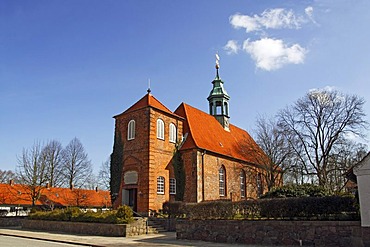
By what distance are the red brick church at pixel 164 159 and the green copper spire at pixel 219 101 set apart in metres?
5.62

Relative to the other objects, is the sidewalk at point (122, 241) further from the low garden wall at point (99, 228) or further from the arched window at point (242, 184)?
the arched window at point (242, 184)

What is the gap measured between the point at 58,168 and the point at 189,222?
30795mm

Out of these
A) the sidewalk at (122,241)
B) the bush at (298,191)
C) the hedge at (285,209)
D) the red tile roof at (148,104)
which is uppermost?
the red tile roof at (148,104)

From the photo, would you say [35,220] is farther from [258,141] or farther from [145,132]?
[258,141]

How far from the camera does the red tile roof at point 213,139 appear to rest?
31.2 m

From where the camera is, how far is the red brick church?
27188 millimetres

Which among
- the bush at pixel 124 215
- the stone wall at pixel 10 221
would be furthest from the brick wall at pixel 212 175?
the stone wall at pixel 10 221

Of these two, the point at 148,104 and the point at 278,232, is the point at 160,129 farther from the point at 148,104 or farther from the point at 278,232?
the point at 278,232

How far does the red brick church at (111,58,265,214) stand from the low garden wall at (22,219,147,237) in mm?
4888

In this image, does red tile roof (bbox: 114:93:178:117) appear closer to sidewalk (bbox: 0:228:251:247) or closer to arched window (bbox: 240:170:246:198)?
arched window (bbox: 240:170:246:198)

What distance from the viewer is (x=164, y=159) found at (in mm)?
28500

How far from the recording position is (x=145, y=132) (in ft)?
90.6

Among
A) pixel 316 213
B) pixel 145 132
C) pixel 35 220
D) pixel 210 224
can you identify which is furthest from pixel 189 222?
pixel 35 220

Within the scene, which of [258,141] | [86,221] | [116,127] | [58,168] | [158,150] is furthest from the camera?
[58,168]
